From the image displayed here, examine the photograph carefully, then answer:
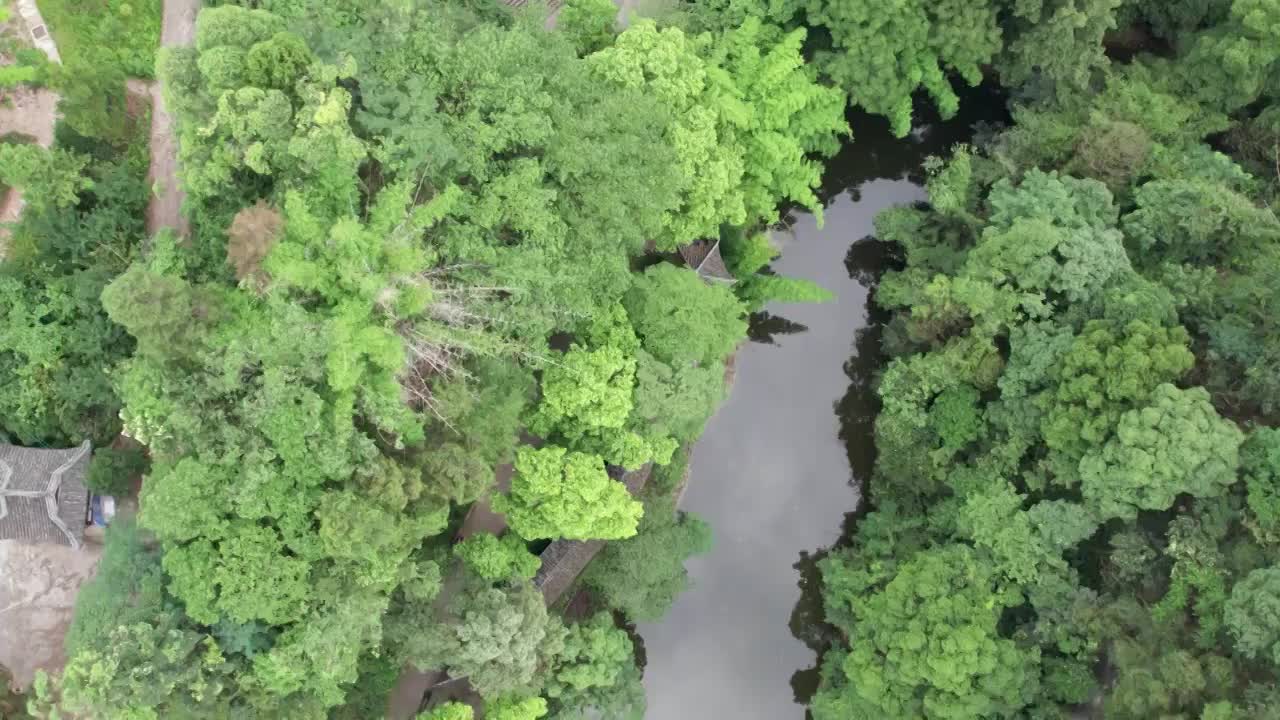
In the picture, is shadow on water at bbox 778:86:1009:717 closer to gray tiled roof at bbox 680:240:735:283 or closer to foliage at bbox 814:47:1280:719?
foliage at bbox 814:47:1280:719

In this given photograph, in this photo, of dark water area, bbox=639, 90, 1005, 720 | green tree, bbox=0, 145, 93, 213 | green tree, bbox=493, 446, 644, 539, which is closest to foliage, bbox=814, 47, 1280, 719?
dark water area, bbox=639, 90, 1005, 720

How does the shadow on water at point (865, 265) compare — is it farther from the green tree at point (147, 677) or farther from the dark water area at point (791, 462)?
the green tree at point (147, 677)

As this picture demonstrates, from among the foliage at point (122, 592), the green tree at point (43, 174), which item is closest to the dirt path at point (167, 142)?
the green tree at point (43, 174)

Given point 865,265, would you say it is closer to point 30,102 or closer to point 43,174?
point 43,174

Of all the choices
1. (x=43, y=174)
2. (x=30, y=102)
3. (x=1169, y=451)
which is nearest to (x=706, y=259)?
(x=1169, y=451)

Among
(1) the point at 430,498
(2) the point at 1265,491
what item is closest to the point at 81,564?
(1) the point at 430,498

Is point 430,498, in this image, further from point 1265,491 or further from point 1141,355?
point 1265,491
